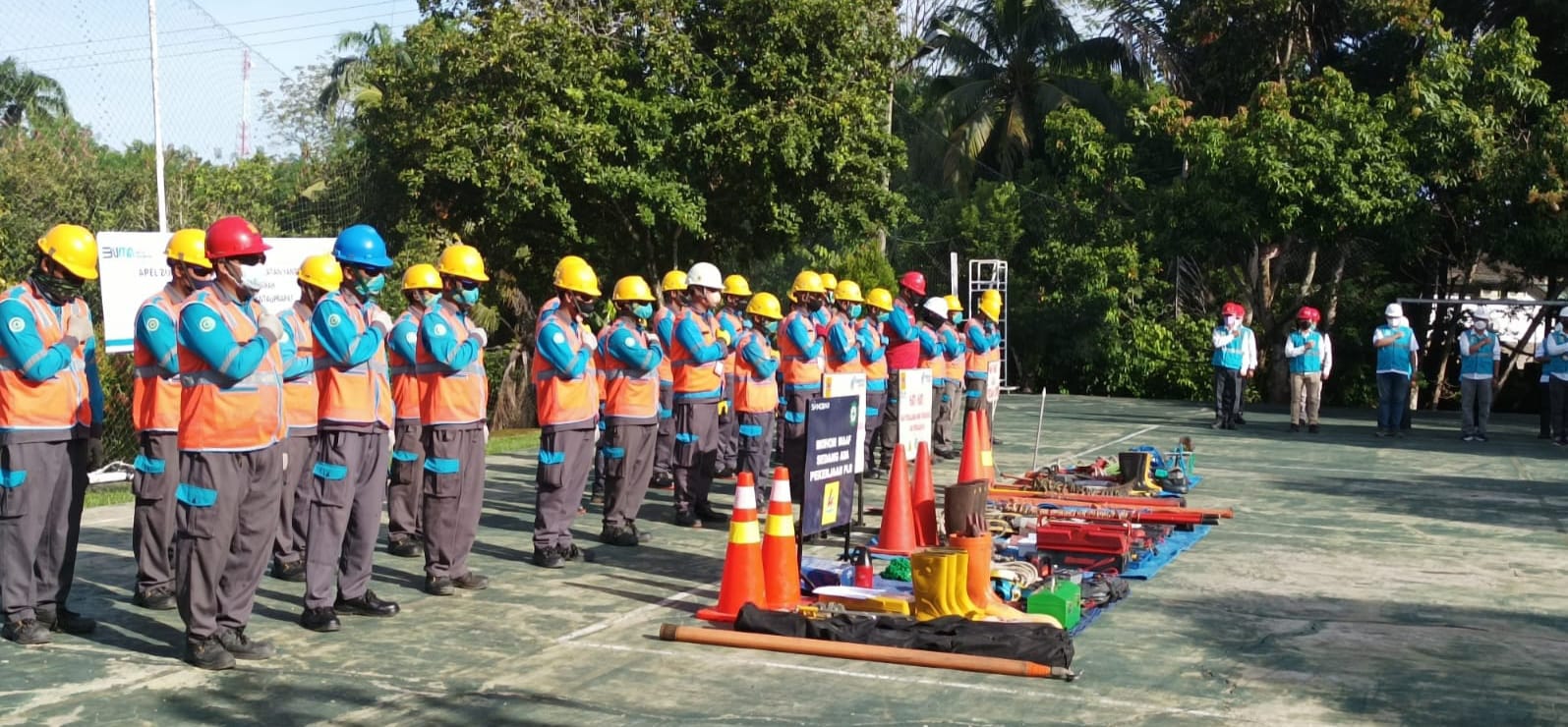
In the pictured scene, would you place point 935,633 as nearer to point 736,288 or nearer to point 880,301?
point 736,288

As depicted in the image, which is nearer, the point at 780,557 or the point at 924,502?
the point at 780,557

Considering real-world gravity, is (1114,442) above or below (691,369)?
below

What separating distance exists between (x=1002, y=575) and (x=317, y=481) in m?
3.97

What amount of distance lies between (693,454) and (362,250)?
4.02 metres

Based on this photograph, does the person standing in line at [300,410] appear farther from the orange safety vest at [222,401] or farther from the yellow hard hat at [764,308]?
the yellow hard hat at [764,308]

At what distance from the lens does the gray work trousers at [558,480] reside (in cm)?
1015

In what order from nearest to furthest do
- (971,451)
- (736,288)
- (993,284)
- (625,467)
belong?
1. (625,467)
2. (971,451)
3. (736,288)
4. (993,284)

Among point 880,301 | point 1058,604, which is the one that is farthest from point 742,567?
point 880,301

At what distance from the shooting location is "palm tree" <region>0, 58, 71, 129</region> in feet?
62.0

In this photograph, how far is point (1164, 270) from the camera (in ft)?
117

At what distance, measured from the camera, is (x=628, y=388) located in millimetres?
11180

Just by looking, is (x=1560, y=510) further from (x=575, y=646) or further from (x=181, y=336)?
(x=181, y=336)

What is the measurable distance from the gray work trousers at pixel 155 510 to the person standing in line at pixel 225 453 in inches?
44.7

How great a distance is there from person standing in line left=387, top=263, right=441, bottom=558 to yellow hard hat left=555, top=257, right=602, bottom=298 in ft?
2.83
